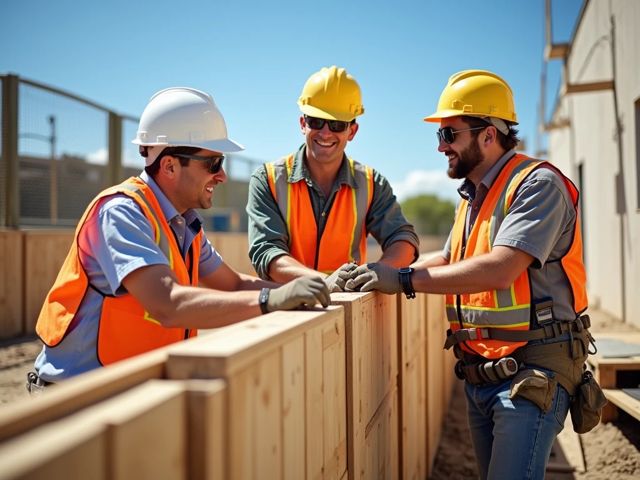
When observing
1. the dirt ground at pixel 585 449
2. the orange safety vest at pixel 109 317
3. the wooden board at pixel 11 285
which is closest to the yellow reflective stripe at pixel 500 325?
the orange safety vest at pixel 109 317

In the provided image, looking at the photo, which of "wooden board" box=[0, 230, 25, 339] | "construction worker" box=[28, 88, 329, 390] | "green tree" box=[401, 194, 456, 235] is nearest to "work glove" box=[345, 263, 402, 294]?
"construction worker" box=[28, 88, 329, 390]

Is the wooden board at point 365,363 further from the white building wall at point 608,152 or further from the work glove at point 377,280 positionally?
the white building wall at point 608,152

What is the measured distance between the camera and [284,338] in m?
2.00

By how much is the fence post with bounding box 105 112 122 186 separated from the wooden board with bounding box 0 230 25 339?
3747 millimetres

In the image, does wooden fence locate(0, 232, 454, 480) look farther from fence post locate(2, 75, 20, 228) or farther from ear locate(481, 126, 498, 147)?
fence post locate(2, 75, 20, 228)

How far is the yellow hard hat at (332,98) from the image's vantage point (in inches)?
179

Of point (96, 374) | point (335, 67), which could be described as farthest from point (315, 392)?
point (335, 67)

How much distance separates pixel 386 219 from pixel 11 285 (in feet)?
26.0

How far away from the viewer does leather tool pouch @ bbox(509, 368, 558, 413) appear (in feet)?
10.1

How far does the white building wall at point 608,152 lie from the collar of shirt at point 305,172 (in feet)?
19.8

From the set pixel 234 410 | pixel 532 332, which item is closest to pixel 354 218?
pixel 532 332

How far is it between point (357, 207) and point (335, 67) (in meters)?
1.05

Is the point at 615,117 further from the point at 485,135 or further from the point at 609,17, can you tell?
the point at 485,135

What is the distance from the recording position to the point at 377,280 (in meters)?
3.41
